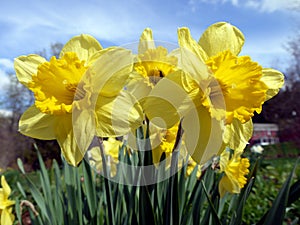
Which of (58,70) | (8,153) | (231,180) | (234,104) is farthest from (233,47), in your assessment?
(8,153)

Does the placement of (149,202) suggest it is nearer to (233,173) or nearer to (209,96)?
(209,96)

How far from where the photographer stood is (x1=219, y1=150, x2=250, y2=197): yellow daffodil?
3.82 ft

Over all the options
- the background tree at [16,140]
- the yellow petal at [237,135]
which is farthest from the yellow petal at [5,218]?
the background tree at [16,140]

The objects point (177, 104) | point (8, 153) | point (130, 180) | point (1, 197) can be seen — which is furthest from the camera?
point (8, 153)

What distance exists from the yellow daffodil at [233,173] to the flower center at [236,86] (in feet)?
1.48

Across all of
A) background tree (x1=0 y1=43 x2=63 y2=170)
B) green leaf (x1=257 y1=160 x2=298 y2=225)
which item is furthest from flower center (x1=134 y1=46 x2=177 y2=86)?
background tree (x1=0 y1=43 x2=63 y2=170)

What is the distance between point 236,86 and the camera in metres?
0.72

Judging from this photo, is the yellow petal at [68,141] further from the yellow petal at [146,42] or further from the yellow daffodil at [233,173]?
the yellow daffodil at [233,173]

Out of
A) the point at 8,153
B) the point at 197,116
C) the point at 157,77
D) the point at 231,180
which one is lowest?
the point at 8,153

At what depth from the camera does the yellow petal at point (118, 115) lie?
2.20ft

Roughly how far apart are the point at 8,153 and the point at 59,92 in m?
13.4

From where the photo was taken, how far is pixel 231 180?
3.83 ft

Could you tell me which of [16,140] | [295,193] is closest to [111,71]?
[295,193]

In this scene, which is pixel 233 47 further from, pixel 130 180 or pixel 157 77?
pixel 130 180
